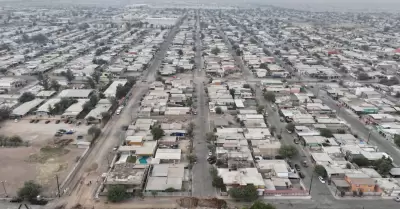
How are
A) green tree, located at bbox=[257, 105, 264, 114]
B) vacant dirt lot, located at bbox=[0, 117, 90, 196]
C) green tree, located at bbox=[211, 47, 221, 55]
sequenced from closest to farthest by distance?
vacant dirt lot, located at bbox=[0, 117, 90, 196], green tree, located at bbox=[257, 105, 264, 114], green tree, located at bbox=[211, 47, 221, 55]

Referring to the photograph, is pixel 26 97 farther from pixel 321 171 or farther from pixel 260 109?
pixel 321 171

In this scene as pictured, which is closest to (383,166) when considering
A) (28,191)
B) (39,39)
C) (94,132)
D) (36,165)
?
(94,132)

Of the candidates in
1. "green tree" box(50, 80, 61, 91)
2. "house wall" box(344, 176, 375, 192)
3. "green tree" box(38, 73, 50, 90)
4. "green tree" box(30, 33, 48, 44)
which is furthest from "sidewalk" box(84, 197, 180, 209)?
"green tree" box(30, 33, 48, 44)

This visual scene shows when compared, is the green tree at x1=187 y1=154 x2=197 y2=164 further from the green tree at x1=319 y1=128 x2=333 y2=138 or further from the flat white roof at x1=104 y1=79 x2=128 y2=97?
the flat white roof at x1=104 y1=79 x2=128 y2=97

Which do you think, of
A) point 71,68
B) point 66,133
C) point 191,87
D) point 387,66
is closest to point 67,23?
point 71,68

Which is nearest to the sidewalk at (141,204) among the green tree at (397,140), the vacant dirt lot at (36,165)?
the vacant dirt lot at (36,165)

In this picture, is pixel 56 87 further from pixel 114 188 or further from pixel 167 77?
pixel 114 188

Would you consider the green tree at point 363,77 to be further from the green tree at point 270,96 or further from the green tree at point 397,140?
the green tree at point 397,140
